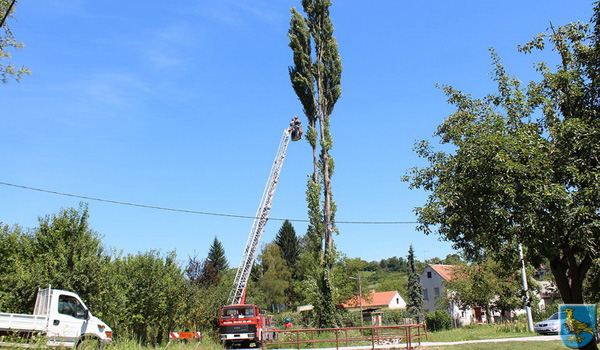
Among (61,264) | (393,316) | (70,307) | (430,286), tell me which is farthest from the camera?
(430,286)

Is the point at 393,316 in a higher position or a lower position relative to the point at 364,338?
lower

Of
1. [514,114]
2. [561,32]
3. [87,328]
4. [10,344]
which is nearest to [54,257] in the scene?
[87,328]

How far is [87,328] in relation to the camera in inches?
593

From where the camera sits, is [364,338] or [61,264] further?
[364,338]

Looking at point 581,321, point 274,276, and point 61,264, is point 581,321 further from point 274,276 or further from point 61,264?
point 274,276

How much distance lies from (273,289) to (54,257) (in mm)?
62688

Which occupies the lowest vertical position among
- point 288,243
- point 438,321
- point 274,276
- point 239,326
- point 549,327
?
point 438,321

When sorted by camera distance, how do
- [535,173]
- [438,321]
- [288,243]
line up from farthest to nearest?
[288,243], [438,321], [535,173]

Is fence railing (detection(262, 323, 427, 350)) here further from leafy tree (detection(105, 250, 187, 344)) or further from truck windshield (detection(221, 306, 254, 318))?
leafy tree (detection(105, 250, 187, 344))

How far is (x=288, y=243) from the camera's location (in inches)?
3656

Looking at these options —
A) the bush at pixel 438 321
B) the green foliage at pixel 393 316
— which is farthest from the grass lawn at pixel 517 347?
the green foliage at pixel 393 316

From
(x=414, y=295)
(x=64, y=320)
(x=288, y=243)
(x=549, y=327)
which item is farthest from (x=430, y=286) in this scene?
(x=64, y=320)

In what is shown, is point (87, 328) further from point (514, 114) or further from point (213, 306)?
point (213, 306)

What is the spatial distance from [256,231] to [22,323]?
25133 millimetres
